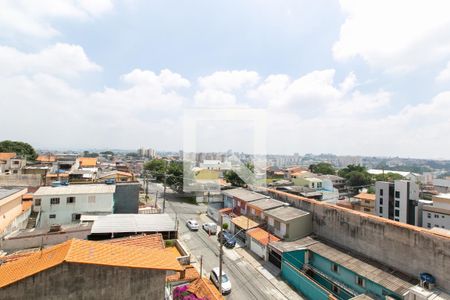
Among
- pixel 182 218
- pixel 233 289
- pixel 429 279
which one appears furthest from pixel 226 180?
pixel 429 279

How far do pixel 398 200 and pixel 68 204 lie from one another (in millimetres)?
32367

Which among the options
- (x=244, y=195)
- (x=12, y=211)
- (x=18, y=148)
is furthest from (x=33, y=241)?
(x=18, y=148)

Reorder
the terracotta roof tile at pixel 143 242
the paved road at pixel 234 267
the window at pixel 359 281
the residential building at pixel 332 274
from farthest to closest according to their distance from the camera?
1. the paved road at pixel 234 267
2. the terracotta roof tile at pixel 143 242
3. the window at pixel 359 281
4. the residential building at pixel 332 274

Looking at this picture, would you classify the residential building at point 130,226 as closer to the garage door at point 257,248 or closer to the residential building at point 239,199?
the garage door at point 257,248

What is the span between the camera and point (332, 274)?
1297 cm

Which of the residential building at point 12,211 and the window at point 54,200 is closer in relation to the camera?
the residential building at point 12,211

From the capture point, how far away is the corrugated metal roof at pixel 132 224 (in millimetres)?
14197

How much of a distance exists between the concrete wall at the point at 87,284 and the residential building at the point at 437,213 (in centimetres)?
2976

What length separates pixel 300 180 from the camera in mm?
45344

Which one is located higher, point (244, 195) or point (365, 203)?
point (244, 195)

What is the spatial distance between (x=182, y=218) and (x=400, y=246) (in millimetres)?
17974

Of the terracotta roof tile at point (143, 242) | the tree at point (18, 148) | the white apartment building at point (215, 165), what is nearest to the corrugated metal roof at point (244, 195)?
the white apartment building at point (215, 165)

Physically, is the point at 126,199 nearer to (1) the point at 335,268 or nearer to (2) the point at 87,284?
(2) the point at 87,284

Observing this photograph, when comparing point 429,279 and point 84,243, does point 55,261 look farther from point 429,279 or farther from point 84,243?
point 429,279
